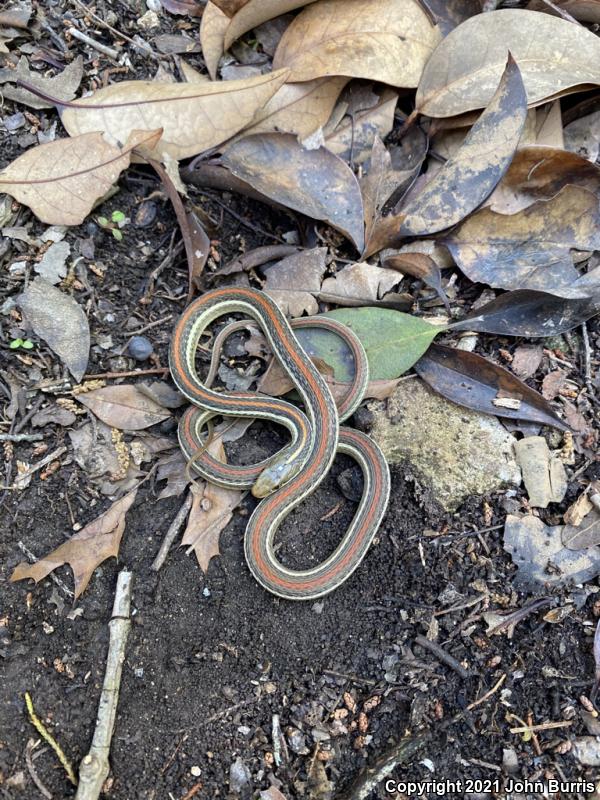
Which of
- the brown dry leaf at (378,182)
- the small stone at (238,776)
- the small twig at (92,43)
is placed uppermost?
the small twig at (92,43)

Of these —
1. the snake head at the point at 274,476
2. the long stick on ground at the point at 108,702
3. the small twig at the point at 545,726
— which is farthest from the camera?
the snake head at the point at 274,476

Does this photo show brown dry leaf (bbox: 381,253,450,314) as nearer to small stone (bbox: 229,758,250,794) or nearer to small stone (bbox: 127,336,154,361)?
small stone (bbox: 127,336,154,361)

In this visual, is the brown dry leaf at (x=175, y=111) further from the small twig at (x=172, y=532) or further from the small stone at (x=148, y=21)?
the small twig at (x=172, y=532)

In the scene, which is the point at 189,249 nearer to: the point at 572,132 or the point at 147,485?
the point at 147,485

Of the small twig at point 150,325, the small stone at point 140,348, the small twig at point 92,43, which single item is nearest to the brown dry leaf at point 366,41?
the small twig at point 92,43

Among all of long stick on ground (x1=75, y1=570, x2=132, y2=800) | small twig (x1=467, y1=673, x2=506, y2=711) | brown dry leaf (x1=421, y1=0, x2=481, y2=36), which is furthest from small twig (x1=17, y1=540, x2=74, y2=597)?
brown dry leaf (x1=421, y1=0, x2=481, y2=36)

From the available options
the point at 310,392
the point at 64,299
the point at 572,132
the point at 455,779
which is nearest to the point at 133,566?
the point at 310,392
